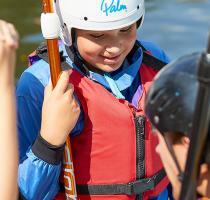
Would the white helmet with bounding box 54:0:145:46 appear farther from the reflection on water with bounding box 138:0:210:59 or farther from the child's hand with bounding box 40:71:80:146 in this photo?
the reflection on water with bounding box 138:0:210:59

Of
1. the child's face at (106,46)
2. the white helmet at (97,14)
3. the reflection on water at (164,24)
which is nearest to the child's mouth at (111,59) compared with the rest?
the child's face at (106,46)

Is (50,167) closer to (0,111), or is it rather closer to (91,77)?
(91,77)

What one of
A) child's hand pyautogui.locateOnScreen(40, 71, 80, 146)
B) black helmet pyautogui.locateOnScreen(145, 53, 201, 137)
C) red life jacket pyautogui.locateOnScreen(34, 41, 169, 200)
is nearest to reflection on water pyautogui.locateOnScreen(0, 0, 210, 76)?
red life jacket pyautogui.locateOnScreen(34, 41, 169, 200)

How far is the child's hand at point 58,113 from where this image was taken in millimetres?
2980

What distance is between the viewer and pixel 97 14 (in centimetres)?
313

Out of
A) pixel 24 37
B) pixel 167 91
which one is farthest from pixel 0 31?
pixel 24 37

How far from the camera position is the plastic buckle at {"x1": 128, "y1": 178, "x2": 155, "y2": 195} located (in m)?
3.36

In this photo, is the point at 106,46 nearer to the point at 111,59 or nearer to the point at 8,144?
the point at 111,59

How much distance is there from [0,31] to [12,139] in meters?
0.39

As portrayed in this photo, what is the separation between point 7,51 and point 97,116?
1.00 meters

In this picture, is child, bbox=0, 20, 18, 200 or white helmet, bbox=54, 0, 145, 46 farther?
white helmet, bbox=54, 0, 145, 46

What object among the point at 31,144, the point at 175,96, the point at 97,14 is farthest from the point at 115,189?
the point at 175,96

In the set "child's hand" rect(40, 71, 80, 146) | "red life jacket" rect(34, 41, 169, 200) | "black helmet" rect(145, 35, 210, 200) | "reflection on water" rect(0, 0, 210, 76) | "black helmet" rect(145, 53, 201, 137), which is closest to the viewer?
"black helmet" rect(145, 35, 210, 200)

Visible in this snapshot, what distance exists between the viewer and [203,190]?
210 centimetres
